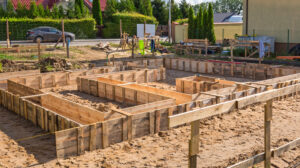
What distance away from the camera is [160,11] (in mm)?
49094

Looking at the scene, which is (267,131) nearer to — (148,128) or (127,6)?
(148,128)

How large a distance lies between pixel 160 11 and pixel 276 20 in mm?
27825

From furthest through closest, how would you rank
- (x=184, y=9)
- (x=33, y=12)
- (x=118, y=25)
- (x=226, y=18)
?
(x=226, y=18), (x=184, y=9), (x=118, y=25), (x=33, y=12)

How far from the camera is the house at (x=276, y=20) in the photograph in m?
21.7

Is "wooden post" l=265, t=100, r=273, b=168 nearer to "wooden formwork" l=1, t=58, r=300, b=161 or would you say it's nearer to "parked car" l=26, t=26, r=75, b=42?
"wooden formwork" l=1, t=58, r=300, b=161

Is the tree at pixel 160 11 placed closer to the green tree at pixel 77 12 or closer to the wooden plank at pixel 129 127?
the green tree at pixel 77 12

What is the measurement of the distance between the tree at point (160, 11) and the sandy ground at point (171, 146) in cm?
4021

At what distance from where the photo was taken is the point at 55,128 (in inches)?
315

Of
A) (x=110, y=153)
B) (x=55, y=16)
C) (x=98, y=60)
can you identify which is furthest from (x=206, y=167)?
(x=55, y=16)

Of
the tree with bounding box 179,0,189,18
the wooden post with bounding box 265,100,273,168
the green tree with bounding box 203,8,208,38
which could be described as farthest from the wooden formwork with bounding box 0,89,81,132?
the tree with bounding box 179,0,189,18

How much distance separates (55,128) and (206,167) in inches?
142

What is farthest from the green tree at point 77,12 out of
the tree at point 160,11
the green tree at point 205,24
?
the green tree at point 205,24

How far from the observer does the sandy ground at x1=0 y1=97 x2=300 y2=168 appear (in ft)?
21.7

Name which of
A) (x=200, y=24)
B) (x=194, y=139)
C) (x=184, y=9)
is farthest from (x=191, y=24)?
(x=194, y=139)
